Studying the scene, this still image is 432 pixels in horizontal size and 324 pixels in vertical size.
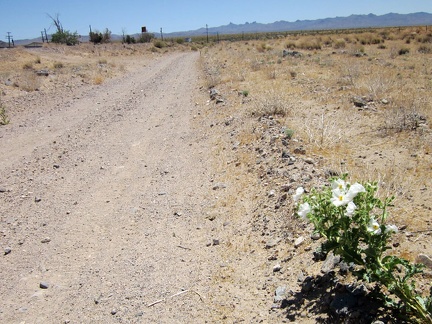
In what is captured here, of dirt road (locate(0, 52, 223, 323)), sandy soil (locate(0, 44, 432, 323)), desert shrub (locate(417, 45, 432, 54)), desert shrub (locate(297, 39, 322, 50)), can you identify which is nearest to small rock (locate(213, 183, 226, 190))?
sandy soil (locate(0, 44, 432, 323))

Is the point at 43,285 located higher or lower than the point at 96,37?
lower

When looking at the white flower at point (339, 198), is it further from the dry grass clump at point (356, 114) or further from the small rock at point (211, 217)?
the small rock at point (211, 217)

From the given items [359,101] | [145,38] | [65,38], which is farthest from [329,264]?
[145,38]

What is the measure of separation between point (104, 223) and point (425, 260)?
145 inches

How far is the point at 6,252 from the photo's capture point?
439 cm

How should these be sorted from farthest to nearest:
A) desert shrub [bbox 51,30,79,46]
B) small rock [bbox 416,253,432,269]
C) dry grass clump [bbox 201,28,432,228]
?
desert shrub [bbox 51,30,79,46] < dry grass clump [bbox 201,28,432,228] < small rock [bbox 416,253,432,269]

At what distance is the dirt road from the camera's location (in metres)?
3.55

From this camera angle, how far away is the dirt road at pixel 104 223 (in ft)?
11.6

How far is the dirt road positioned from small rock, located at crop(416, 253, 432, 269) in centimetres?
174

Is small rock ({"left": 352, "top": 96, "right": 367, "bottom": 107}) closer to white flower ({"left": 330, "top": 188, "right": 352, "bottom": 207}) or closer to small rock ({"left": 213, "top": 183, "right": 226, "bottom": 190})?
small rock ({"left": 213, "top": 183, "right": 226, "bottom": 190})

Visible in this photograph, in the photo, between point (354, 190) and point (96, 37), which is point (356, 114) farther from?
point (96, 37)

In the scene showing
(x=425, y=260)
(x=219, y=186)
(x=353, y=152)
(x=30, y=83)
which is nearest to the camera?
(x=425, y=260)

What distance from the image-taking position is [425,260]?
294 centimetres

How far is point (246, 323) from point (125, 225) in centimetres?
241
